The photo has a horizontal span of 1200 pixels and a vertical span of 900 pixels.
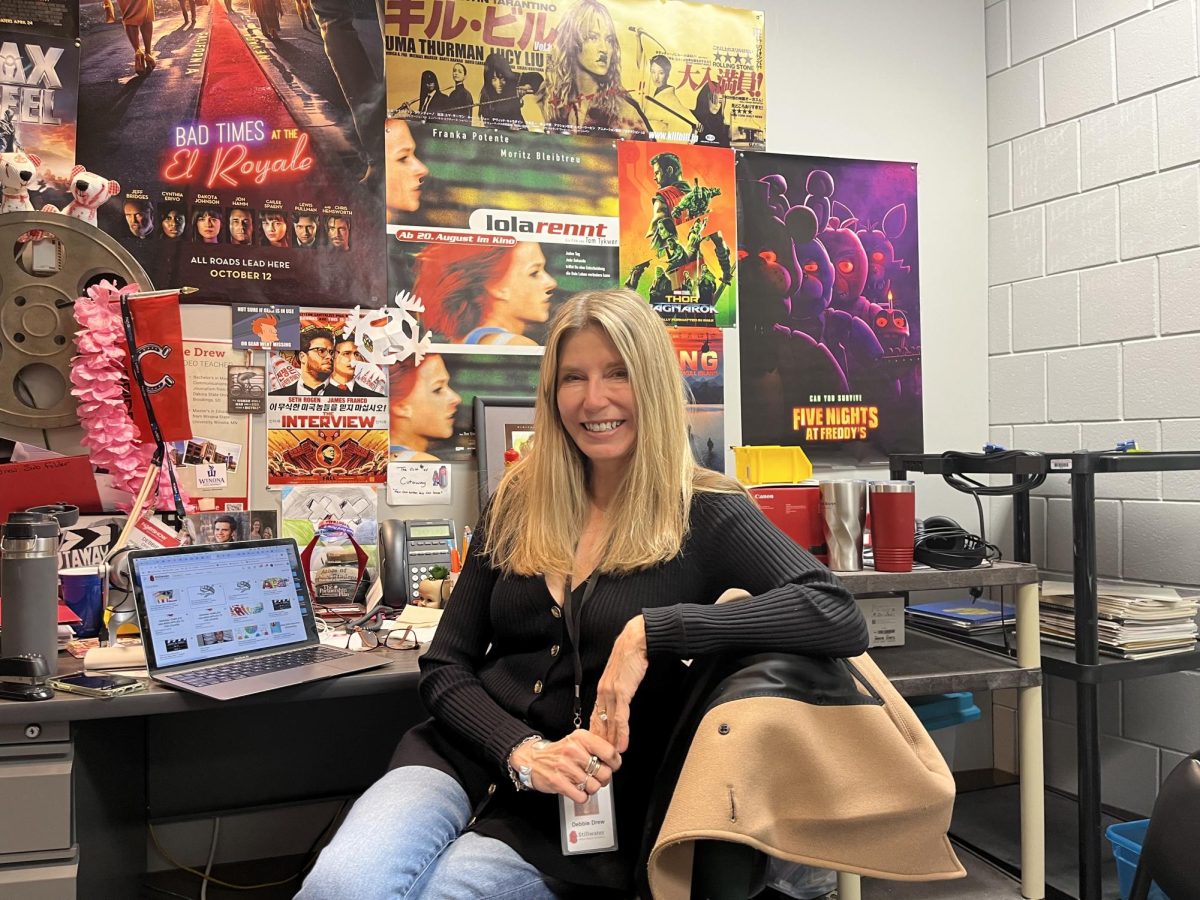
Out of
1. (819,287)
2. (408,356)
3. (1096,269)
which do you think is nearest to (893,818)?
(408,356)

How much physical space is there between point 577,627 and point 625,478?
0.91ft

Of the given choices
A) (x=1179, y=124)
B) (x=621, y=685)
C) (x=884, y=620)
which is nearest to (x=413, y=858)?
(x=621, y=685)

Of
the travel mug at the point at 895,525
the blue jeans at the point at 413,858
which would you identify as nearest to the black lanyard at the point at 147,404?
the blue jeans at the point at 413,858

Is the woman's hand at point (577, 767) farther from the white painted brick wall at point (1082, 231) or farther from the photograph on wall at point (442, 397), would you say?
the white painted brick wall at point (1082, 231)

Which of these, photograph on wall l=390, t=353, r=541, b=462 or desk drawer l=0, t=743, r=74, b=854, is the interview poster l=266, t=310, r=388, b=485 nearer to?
photograph on wall l=390, t=353, r=541, b=462

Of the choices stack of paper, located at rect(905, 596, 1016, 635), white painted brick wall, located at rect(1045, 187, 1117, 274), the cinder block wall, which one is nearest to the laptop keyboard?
stack of paper, located at rect(905, 596, 1016, 635)

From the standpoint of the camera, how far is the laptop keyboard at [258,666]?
5.14 ft

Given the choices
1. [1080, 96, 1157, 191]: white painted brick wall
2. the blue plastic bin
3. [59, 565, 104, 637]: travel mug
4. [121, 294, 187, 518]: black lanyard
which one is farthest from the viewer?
[1080, 96, 1157, 191]: white painted brick wall

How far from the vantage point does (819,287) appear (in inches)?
107

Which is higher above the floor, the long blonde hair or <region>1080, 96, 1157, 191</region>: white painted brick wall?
<region>1080, 96, 1157, 191</region>: white painted brick wall

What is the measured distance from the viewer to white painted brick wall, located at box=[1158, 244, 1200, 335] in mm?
2330

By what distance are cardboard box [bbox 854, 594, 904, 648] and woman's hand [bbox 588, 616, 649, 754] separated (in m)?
1.11

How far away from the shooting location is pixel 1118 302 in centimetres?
252

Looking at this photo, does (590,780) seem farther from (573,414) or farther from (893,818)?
(573,414)
